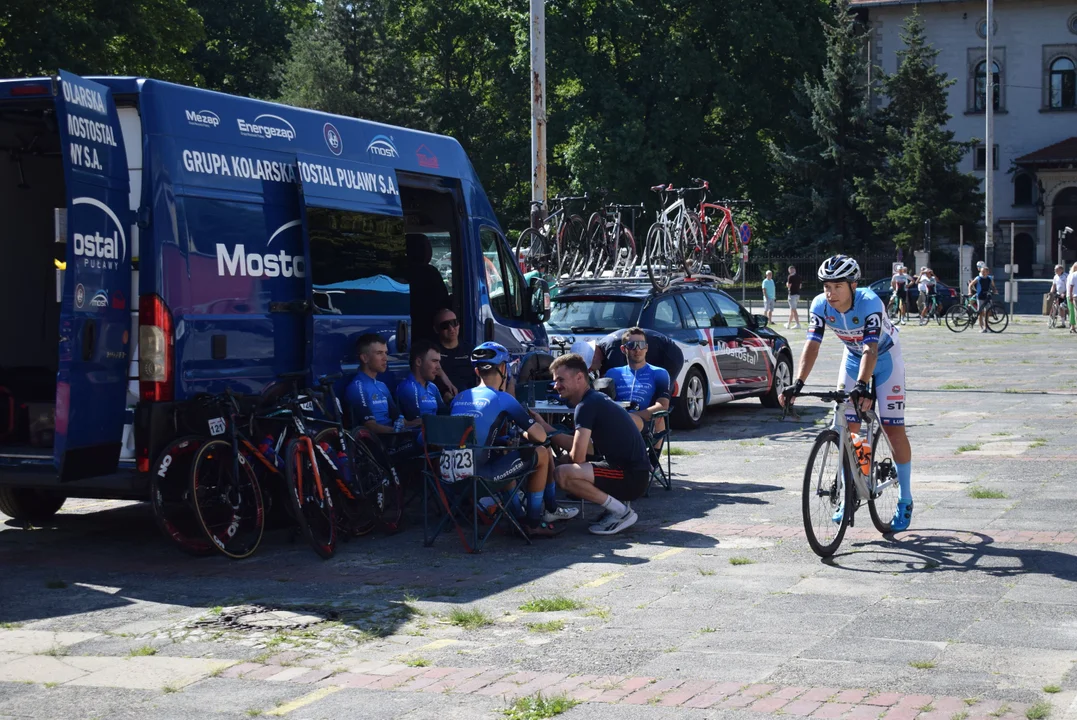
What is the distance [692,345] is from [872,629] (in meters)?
9.12

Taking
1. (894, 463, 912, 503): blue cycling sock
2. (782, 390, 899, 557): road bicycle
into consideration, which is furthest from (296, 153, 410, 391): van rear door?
(894, 463, 912, 503): blue cycling sock

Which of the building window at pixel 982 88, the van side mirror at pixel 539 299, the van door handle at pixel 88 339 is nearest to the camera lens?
the van door handle at pixel 88 339

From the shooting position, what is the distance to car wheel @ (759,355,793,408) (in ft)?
57.2

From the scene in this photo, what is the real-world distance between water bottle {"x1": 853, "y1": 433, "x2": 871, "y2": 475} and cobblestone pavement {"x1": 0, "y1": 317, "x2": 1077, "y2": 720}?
512 mm

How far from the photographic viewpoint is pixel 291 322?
970 cm

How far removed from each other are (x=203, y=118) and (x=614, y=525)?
3742 millimetres

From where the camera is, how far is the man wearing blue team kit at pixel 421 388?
10.5 meters

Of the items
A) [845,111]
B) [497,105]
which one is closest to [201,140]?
[845,111]

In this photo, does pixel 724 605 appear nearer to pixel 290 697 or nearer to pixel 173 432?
pixel 290 697

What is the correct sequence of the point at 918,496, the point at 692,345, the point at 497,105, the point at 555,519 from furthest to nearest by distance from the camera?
1. the point at 497,105
2. the point at 692,345
3. the point at 918,496
4. the point at 555,519

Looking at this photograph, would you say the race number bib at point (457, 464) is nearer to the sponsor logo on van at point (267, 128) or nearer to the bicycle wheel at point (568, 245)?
the sponsor logo on van at point (267, 128)

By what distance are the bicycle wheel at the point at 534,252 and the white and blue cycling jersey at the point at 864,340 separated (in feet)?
32.8

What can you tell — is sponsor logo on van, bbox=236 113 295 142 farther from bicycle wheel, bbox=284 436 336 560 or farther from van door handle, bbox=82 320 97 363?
bicycle wheel, bbox=284 436 336 560

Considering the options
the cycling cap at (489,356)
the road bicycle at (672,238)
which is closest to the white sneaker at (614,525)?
the cycling cap at (489,356)
